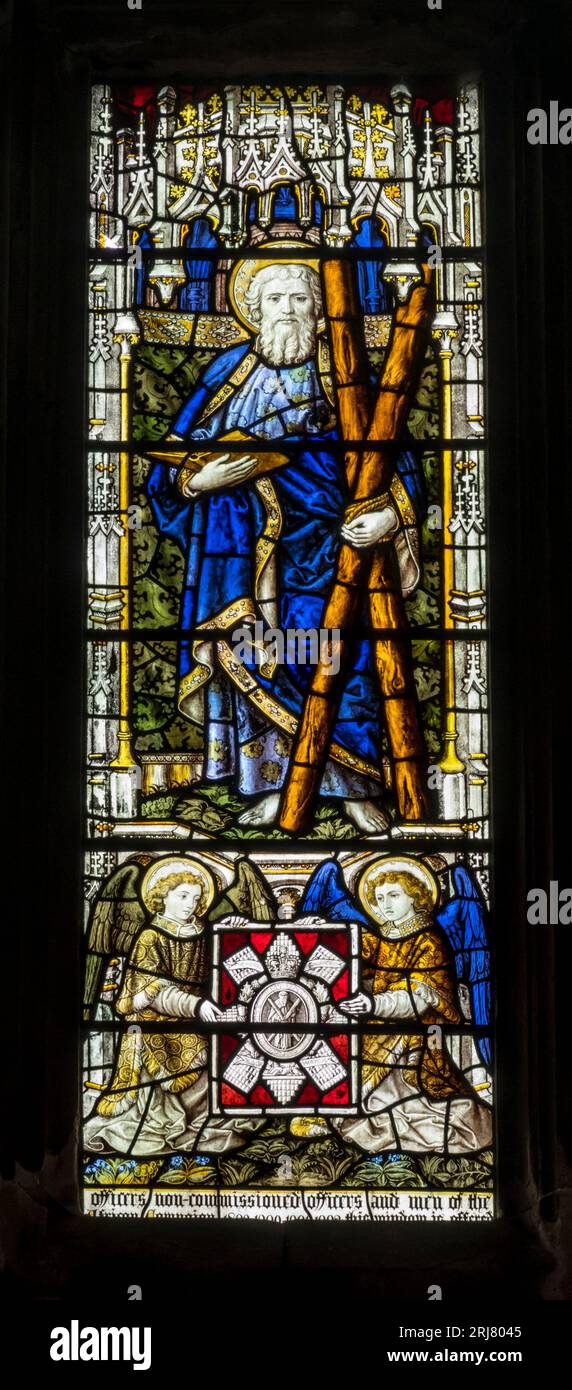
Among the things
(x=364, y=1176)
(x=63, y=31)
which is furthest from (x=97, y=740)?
(x=63, y=31)

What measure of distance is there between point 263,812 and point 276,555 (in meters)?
0.69

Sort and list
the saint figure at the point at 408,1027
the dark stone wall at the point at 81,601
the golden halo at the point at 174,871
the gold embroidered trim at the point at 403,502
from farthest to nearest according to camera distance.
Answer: the gold embroidered trim at the point at 403,502 < the golden halo at the point at 174,871 < the saint figure at the point at 408,1027 < the dark stone wall at the point at 81,601

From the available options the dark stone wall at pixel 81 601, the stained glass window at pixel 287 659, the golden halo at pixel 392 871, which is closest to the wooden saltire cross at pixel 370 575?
the stained glass window at pixel 287 659

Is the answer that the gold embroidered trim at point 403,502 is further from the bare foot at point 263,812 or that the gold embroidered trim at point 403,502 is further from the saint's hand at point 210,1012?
the saint's hand at point 210,1012

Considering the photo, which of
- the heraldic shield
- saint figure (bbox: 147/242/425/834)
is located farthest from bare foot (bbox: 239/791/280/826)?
the heraldic shield

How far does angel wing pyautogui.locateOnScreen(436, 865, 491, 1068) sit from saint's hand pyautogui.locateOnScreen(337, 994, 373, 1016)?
0.25 metres

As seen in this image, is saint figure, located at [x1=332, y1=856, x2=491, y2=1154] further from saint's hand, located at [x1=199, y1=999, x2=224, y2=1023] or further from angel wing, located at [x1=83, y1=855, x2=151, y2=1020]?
angel wing, located at [x1=83, y1=855, x2=151, y2=1020]

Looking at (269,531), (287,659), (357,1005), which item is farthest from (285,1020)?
(269,531)

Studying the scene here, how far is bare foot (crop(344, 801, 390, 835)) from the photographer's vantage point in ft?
13.3

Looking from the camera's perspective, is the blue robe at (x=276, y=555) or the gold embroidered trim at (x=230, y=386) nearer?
the blue robe at (x=276, y=555)

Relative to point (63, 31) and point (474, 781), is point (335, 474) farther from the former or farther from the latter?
point (63, 31)

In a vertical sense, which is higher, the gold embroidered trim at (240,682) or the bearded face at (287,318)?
the bearded face at (287,318)

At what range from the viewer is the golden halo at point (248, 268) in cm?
424

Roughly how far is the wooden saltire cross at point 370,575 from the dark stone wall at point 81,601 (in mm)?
226
